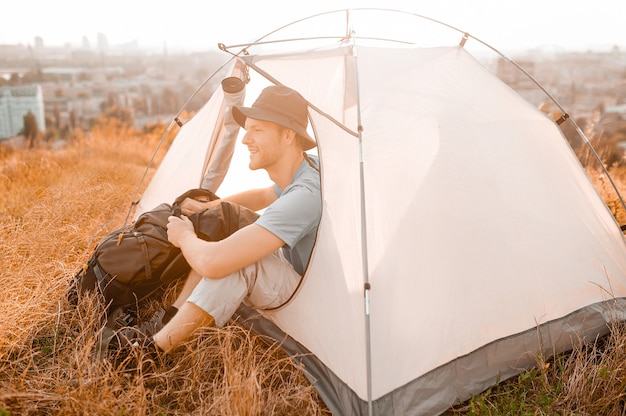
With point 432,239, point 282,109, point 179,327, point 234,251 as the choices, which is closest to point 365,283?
point 432,239

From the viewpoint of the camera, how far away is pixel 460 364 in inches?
88.5

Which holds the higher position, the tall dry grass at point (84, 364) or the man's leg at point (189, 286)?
the man's leg at point (189, 286)

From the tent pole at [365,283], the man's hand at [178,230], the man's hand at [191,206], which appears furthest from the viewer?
Answer: the man's hand at [191,206]

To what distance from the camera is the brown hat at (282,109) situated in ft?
8.32

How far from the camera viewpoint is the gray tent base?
2.10m

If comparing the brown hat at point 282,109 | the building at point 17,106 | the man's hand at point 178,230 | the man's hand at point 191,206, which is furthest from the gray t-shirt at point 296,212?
the building at point 17,106

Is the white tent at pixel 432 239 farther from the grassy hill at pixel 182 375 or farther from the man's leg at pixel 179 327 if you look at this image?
the man's leg at pixel 179 327

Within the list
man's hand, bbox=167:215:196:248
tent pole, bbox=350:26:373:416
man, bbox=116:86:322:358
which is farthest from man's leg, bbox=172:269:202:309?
tent pole, bbox=350:26:373:416

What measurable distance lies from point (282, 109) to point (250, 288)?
850 mm

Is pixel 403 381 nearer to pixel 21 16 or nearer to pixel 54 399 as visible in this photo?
pixel 54 399

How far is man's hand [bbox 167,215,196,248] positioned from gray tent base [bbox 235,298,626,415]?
479 millimetres

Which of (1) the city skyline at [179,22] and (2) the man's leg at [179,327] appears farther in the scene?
(1) the city skyline at [179,22]

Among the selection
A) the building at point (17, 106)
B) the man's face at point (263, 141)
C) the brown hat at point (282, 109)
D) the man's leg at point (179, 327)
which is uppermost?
the brown hat at point (282, 109)

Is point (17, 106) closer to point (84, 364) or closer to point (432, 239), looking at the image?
point (84, 364)
